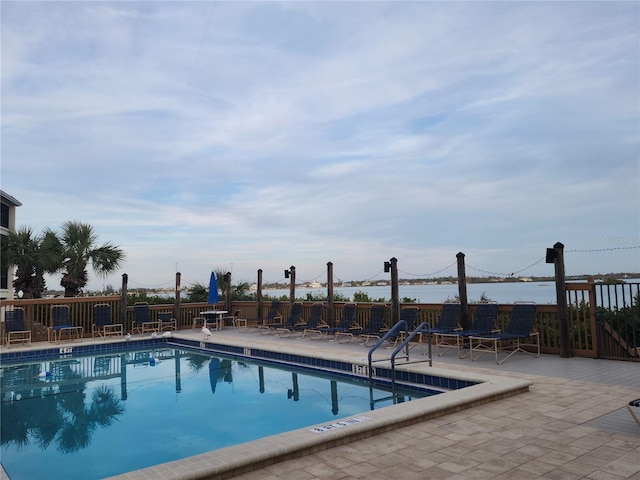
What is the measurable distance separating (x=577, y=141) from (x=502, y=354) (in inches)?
255

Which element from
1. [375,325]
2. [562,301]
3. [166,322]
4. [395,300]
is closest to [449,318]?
[395,300]

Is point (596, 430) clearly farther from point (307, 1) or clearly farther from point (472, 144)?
point (472, 144)

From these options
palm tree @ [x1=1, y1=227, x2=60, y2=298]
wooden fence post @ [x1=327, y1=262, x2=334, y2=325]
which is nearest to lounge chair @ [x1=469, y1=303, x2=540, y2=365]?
wooden fence post @ [x1=327, y1=262, x2=334, y2=325]

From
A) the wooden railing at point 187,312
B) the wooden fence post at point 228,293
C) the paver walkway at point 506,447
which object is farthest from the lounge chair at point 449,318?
the wooden fence post at point 228,293

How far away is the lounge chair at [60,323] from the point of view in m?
11.5

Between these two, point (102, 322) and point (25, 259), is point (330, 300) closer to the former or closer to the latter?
point (102, 322)

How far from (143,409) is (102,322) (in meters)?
7.13

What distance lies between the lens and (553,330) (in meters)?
7.71

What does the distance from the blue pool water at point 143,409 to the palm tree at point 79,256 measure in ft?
19.0

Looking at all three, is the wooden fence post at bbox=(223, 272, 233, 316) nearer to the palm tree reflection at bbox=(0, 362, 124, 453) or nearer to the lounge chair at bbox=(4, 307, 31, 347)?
the lounge chair at bbox=(4, 307, 31, 347)

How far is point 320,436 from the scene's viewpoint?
→ 3451 millimetres

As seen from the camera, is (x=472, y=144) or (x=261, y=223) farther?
(x=261, y=223)

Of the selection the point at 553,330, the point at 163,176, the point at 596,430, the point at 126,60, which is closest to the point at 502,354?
the point at 553,330

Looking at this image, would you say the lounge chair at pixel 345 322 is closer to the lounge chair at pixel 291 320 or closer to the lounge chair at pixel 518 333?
the lounge chair at pixel 291 320
